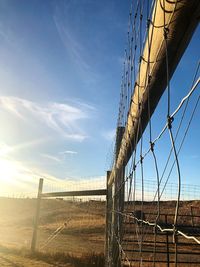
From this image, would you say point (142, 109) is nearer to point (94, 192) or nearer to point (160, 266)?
point (94, 192)

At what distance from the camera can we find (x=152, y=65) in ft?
7.02

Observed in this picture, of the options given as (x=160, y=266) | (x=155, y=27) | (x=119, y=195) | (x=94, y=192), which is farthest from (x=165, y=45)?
(x=160, y=266)

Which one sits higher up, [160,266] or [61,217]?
[61,217]

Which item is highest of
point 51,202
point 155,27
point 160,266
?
point 51,202

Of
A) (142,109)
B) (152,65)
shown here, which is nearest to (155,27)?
(152,65)

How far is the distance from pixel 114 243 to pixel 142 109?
132 inches

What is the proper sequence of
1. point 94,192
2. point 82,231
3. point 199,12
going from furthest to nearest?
point 82,231 < point 94,192 < point 199,12

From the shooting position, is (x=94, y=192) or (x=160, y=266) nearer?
(x=94, y=192)

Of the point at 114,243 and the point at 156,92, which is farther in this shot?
the point at 114,243

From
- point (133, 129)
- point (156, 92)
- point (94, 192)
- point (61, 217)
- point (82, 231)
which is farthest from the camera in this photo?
point (61, 217)

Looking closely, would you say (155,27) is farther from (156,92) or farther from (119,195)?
(119,195)

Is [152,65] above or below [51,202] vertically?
below

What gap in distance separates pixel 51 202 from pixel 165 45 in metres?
47.1

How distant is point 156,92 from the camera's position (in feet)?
7.82
